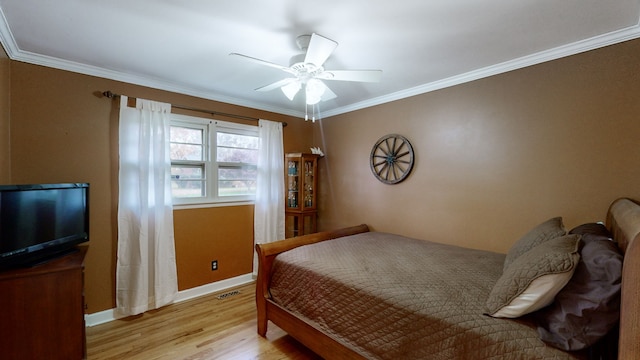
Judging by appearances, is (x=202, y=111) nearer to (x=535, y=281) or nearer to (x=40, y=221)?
(x=40, y=221)

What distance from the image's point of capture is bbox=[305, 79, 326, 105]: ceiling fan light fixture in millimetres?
2137

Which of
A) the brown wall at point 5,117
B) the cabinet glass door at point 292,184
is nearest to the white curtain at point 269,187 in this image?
the cabinet glass door at point 292,184

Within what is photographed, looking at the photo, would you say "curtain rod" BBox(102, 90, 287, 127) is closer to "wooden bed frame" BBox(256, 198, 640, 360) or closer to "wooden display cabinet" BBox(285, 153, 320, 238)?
"wooden display cabinet" BBox(285, 153, 320, 238)

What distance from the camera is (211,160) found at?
3.31m

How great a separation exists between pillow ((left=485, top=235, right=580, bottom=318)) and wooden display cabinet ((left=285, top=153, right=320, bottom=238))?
2.77 m

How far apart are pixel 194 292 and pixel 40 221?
167 centimetres

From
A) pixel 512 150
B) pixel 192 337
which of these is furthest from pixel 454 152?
pixel 192 337

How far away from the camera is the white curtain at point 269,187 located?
3625 mm

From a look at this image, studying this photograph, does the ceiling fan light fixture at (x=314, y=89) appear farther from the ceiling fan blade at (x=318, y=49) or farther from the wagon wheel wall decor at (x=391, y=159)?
the wagon wheel wall decor at (x=391, y=159)

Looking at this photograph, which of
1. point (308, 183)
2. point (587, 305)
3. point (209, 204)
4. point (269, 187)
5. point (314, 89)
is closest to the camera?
point (587, 305)

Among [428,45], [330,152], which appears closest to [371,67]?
[428,45]

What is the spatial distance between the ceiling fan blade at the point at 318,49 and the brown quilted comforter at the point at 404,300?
4.92 ft

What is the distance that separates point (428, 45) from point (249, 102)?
232 centimetres

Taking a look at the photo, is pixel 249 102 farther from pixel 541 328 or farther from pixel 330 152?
pixel 541 328
